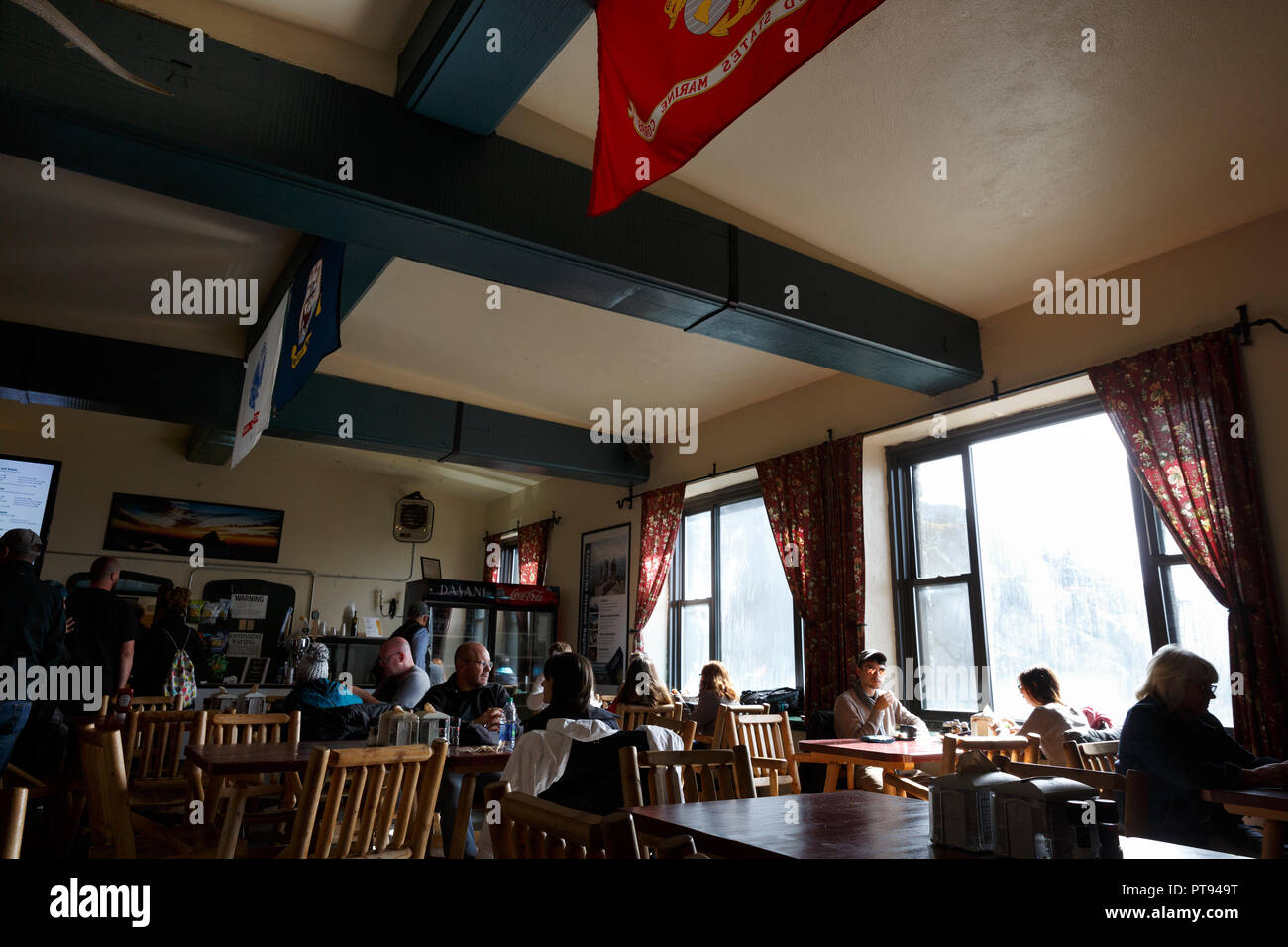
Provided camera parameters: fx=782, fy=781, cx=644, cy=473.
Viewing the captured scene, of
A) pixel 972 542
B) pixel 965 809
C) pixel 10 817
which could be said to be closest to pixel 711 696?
pixel 972 542

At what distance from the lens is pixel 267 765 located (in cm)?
270

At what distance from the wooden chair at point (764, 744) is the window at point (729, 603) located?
1.84m

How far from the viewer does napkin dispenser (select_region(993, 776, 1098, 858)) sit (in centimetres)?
147

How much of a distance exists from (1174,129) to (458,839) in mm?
4053

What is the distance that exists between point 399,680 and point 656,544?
3.39 meters

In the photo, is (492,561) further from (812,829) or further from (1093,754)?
(812,829)

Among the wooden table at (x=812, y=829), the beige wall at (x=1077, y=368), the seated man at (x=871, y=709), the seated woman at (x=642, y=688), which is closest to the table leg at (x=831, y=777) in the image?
the seated man at (x=871, y=709)

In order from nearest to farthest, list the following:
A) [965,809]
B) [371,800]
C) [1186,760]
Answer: [965,809] < [371,800] < [1186,760]

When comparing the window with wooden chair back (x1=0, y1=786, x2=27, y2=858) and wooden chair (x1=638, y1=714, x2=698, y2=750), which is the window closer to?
wooden chair (x1=638, y1=714, x2=698, y2=750)

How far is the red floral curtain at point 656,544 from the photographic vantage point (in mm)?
7500

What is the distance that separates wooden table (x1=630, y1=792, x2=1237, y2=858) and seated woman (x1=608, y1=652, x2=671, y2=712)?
3.53 metres
